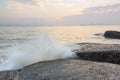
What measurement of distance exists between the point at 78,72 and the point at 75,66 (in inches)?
42.4

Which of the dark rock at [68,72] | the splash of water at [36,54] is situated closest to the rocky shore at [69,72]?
the dark rock at [68,72]

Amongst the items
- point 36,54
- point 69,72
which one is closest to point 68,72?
point 69,72

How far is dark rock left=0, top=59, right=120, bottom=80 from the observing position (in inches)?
326

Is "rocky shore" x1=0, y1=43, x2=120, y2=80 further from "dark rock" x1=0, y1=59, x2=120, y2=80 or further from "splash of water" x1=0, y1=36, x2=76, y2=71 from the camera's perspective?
"splash of water" x1=0, y1=36, x2=76, y2=71

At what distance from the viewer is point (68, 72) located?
8969mm

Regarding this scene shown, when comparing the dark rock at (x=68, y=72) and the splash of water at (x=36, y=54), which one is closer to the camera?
the dark rock at (x=68, y=72)

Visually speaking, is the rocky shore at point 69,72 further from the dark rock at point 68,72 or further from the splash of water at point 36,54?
the splash of water at point 36,54

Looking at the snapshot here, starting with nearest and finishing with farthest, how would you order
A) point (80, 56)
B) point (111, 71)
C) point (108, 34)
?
point (111, 71), point (80, 56), point (108, 34)

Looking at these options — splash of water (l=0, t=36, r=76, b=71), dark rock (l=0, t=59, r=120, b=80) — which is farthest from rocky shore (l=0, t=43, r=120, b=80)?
splash of water (l=0, t=36, r=76, b=71)

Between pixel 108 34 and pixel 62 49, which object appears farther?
pixel 108 34

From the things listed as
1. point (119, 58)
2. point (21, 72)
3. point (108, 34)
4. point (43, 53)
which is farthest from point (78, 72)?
point (108, 34)

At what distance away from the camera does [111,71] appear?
881 centimetres

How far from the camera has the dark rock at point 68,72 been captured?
8.29 metres

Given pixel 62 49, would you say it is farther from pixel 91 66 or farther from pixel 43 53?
pixel 91 66
